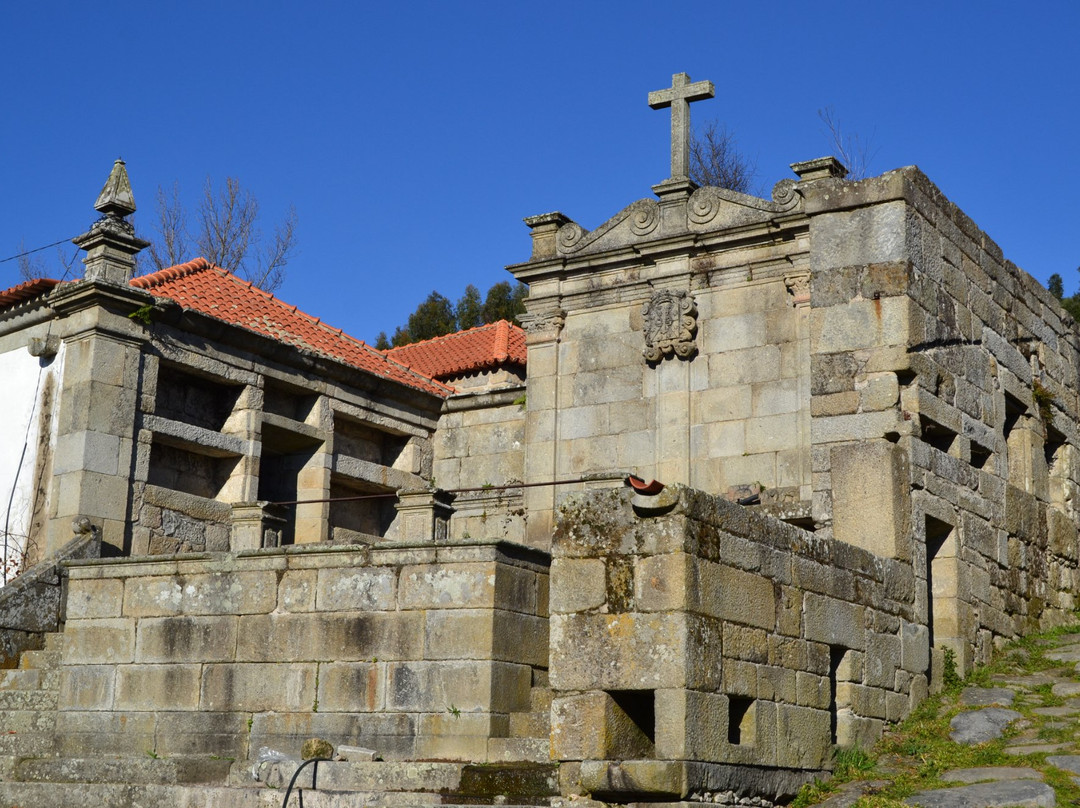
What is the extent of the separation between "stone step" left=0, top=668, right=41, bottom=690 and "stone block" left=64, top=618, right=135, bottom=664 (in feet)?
1.06

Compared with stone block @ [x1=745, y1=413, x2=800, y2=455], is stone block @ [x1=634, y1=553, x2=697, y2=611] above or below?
below

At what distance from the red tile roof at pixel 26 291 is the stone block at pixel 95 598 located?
343 cm

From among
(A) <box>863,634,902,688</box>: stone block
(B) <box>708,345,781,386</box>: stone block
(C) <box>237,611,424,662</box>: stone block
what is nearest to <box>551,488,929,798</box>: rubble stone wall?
(A) <box>863,634,902,688</box>: stone block

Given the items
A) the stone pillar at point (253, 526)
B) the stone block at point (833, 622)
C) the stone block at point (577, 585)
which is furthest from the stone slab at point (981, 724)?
the stone pillar at point (253, 526)

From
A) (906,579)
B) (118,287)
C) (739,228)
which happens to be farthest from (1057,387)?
(118,287)

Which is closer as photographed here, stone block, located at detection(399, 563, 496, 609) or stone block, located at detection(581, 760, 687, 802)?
stone block, located at detection(581, 760, 687, 802)

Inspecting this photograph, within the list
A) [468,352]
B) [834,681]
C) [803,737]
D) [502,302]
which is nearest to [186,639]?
[803,737]

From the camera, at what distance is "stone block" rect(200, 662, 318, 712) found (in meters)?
9.34

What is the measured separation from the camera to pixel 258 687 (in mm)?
9500

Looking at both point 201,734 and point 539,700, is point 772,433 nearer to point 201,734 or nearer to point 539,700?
point 539,700

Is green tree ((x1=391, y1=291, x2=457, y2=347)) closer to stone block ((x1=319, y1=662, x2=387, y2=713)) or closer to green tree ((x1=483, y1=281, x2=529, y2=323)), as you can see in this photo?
green tree ((x1=483, y1=281, x2=529, y2=323))

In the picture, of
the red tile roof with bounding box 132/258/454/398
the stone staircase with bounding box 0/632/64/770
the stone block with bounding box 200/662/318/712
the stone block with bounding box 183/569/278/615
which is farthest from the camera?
the red tile roof with bounding box 132/258/454/398

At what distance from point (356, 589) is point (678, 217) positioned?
572 centimetres

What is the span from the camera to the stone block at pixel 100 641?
33.5ft
